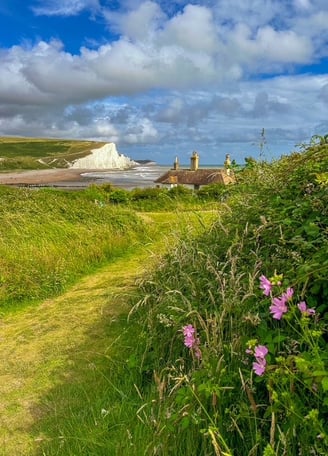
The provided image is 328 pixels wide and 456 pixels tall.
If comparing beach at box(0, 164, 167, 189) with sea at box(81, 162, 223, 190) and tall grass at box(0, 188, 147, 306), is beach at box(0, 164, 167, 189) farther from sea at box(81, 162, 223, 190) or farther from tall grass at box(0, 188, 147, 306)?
tall grass at box(0, 188, 147, 306)

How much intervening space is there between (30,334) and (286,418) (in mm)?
3628

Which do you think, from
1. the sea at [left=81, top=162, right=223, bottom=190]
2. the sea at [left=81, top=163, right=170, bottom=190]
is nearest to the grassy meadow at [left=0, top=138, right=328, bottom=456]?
the sea at [left=81, top=162, right=223, bottom=190]

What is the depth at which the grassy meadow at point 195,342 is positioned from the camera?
6.59ft

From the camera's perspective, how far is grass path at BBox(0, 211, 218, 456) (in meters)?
3.23

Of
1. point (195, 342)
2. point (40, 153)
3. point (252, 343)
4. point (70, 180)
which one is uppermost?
point (40, 153)

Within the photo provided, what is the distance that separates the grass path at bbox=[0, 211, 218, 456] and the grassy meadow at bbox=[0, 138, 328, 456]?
2 centimetres

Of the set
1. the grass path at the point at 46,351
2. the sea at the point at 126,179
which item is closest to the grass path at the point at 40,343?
the grass path at the point at 46,351

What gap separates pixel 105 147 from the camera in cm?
16262

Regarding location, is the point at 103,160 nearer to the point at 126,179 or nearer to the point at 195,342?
the point at 126,179

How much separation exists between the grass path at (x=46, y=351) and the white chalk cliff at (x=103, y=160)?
139 meters

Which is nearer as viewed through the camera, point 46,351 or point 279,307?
point 279,307

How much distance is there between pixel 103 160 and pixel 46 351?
158395 mm

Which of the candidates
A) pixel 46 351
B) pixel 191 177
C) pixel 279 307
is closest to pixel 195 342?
pixel 279 307

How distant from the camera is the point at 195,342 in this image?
2451 millimetres
